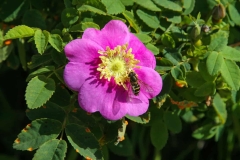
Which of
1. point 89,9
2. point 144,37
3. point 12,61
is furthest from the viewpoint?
point 12,61

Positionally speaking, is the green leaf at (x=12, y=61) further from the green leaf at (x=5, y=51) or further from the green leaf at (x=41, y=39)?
the green leaf at (x=41, y=39)

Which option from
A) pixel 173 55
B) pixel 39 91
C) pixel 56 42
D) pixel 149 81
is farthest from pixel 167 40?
pixel 39 91

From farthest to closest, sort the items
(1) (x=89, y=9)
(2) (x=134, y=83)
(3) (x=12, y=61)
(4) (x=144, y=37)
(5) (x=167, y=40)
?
(3) (x=12, y=61)
(5) (x=167, y=40)
(4) (x=144, y=37)
(1) (x=89, y=9)
(2) (x=134, y=83)

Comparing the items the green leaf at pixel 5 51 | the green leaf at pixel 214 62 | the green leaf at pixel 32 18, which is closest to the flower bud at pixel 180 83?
the green leaf at pixel 214 62

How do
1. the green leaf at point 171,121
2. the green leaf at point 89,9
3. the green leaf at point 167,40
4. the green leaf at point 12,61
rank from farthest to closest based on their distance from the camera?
the green leaf at point 12,61 < the green leaf at point 171,121 < the green leaf at point 167,40 < the green leaf at point 89,9

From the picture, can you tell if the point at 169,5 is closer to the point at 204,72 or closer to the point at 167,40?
the point at 167,40

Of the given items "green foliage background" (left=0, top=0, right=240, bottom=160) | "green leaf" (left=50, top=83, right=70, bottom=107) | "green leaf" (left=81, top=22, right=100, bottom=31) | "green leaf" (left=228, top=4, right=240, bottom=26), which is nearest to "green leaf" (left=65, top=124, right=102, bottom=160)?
"green foliage background" (left=0, top=0, right=240, bottom=160)
